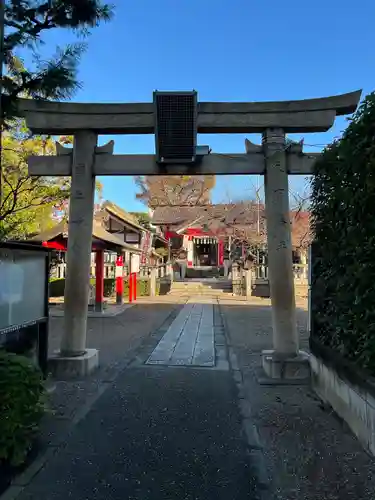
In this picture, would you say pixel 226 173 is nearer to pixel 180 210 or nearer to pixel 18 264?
pixel 18 264

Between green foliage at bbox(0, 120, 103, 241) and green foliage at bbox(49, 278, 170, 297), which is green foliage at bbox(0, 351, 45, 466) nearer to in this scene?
green foliage at bbox(0, 120, 103, 241)

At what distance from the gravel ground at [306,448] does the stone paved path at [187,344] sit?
60.1 inches

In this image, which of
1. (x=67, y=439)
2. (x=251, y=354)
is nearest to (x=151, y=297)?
(x=251, y=354)

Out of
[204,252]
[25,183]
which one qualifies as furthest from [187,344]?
[204,252]

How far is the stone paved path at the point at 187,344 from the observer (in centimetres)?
816

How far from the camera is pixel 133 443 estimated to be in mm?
4156

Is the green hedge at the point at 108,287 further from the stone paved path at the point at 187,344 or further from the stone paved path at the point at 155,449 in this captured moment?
the stone paved path at the point at 155,449

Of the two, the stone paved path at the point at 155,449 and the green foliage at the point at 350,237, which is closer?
the stone paved path at the point at 155,449

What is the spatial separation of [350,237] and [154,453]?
8.72ft

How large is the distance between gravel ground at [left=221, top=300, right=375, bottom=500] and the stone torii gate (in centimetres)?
121

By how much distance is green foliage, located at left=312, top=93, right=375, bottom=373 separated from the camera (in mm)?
3725

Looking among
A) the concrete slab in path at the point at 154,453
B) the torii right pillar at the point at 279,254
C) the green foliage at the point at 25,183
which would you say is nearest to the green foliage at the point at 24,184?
the green foliage at the point at 25,183

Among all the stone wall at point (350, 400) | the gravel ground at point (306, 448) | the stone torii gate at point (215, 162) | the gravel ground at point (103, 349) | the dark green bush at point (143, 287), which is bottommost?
the gravel ground at point (306, 448)

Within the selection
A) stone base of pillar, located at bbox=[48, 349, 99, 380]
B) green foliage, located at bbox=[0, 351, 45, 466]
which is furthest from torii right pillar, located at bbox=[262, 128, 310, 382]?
green foliage, located at bbox=[0, 351, 45, 466]
